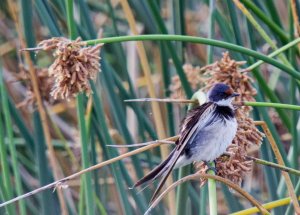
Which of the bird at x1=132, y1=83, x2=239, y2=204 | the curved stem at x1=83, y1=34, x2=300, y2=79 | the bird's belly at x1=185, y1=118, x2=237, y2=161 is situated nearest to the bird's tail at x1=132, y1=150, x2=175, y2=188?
the bird at x1=132, y1=83, x2=239, y2=204

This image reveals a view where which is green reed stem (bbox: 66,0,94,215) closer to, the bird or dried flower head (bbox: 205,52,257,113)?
the bird

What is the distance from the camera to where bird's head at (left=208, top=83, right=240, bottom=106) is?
1.78 metres

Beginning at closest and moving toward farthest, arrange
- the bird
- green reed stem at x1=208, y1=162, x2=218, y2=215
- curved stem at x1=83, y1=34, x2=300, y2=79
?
green reed stem at x1=208, y1=162, x2=218, y2=215 < curved stem at x1=83, y1=34, x2=300, y2=79 < the bird

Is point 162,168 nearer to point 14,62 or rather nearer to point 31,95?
point 31,95

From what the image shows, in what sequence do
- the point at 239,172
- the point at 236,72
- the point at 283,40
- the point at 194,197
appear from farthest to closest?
the point at 194,197 < the point at 283,40 < the point at 236,72 < the point at 239,172

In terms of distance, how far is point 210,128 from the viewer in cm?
191

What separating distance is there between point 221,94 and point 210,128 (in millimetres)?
144

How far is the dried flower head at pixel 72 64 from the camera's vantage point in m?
1.52

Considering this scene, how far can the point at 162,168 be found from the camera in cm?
158

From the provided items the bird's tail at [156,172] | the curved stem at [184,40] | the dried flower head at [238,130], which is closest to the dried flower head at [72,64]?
the curved stem at [184,40]

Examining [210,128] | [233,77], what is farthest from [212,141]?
[233,77]

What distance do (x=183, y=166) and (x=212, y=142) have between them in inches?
3.9

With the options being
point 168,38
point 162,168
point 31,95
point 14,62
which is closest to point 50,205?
point 31,95

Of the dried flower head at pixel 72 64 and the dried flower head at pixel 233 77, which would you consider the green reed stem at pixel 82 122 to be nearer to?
the dried flower head at pixel 72 64
